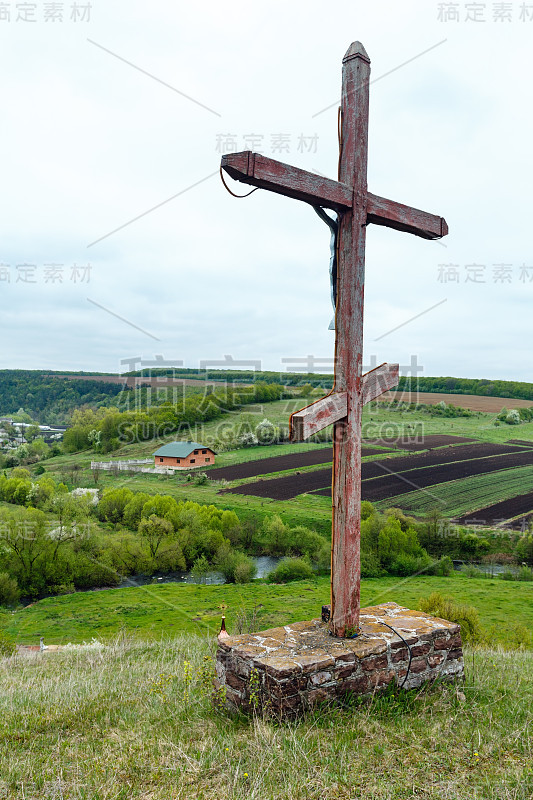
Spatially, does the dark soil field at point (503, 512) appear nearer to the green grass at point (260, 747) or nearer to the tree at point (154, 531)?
the tree at point (154, 531)

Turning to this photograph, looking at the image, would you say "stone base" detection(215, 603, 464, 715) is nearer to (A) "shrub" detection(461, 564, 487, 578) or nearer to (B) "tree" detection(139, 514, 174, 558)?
(A) "shrub" detection(461, 564, 487, 578)

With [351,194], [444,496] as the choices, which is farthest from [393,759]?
[444,496]

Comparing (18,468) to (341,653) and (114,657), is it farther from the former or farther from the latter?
(341,653)

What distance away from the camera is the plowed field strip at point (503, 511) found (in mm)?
39906

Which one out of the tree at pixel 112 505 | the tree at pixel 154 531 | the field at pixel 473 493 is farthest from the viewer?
the tree at pixel 112 505

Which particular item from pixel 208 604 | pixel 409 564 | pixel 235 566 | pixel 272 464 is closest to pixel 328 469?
pixel 272 464

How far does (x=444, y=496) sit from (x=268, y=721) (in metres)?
41.3

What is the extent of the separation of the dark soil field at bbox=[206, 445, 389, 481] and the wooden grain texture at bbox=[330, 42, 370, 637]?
142 ft

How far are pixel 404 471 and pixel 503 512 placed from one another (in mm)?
8068

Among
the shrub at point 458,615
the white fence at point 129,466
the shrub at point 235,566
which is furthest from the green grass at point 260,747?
the white fence at point 129,466

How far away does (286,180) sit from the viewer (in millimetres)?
4016

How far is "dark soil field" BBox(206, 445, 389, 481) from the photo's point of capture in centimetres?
4850

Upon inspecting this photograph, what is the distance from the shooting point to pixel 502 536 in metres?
40.2

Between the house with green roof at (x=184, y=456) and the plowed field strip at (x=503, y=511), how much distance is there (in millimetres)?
24642
